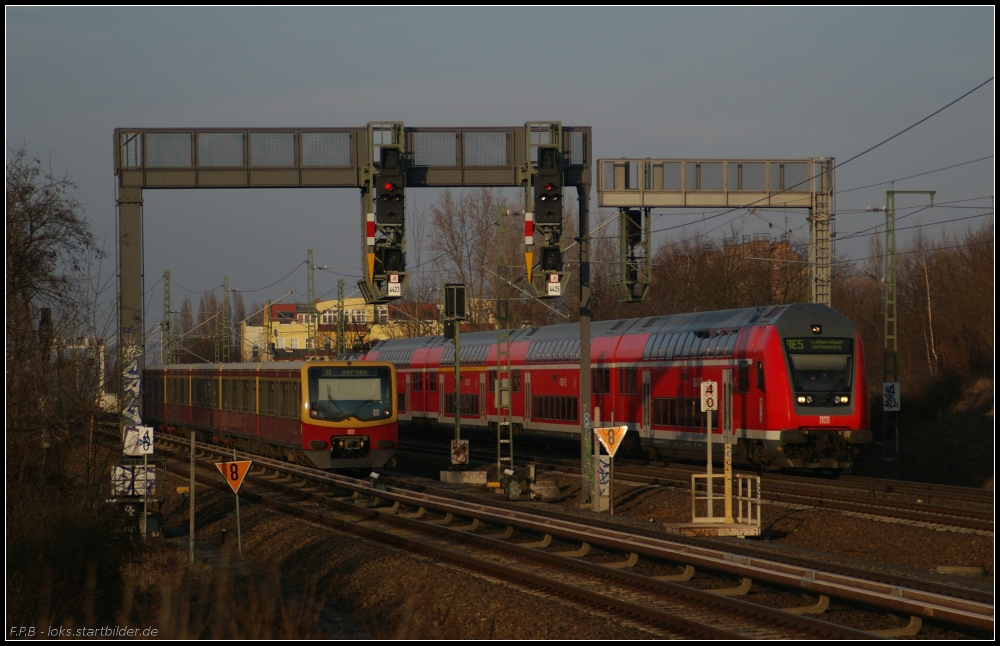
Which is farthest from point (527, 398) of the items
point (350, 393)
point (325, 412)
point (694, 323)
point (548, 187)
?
point (548, 187)

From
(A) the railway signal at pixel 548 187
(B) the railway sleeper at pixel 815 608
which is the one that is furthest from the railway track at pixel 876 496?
(A) the railway signal at pixel 548 187

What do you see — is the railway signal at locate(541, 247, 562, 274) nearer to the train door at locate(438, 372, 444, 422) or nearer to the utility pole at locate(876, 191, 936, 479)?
the utility pole at locate(876, 191, 936, 479)

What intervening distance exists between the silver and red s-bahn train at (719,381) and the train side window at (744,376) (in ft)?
0.09

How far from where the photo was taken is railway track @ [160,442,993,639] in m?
10.8

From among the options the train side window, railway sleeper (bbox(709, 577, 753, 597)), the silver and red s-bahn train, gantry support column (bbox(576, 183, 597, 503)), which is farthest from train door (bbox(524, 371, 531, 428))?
railway sleeper (bbox(709, 577, 753, 597))

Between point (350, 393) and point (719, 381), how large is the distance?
8.65 metres

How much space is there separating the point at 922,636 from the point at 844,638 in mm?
838

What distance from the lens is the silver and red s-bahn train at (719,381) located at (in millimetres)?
22953

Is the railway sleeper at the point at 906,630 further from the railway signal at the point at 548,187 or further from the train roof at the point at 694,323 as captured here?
the train roof at the point at 694,323

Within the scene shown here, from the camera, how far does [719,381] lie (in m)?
24.7

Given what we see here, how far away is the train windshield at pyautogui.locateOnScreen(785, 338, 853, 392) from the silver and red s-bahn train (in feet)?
0.07

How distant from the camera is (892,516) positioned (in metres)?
18.3

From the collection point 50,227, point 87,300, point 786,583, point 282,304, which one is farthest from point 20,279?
point 282,304

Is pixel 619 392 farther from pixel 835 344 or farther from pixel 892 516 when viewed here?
pixel 892 516
